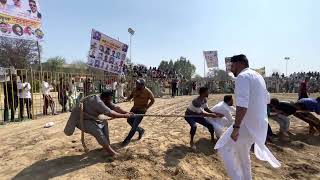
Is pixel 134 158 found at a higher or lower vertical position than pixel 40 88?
lower

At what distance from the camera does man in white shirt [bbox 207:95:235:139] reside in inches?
378

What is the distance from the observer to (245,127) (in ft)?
19.2

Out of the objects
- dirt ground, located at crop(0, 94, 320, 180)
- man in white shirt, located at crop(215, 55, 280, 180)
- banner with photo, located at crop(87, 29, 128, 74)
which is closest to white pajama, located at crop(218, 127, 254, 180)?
man in white shirt, located at crop(215, 55, 280, 180)

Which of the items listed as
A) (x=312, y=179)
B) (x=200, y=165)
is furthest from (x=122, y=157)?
(x=312, y=179)

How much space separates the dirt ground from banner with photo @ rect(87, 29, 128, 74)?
819 centimetres

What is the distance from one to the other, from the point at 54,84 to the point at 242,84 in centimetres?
1263

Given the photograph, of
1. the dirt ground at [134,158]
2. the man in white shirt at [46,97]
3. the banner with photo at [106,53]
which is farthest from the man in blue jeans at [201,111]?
the banner with photo at [106,53]

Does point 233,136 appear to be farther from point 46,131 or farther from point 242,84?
point 46,131

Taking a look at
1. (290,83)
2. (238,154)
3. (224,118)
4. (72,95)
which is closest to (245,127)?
(238,154)

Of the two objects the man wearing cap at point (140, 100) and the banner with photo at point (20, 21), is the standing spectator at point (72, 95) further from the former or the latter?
the man wearing cap at point (140, 100)

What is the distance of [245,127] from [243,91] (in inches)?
21.0

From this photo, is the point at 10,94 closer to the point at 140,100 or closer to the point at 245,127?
the point at 140,100

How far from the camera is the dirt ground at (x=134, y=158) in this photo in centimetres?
772

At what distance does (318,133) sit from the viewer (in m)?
12.6
